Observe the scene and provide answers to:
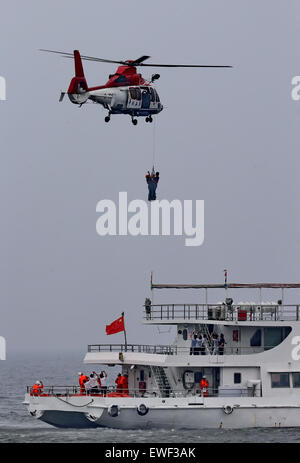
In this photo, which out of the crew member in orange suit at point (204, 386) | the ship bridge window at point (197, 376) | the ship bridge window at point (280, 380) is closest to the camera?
the crew member in orange suit at point (204, 386)

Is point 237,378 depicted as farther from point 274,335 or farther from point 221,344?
point 274,335

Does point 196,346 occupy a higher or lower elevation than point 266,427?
higher

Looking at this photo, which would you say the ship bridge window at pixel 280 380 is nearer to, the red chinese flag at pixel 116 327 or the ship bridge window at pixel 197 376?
the ship bridge window at pixel 197 376

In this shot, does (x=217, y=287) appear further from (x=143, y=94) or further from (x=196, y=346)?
(x=143, y=94)

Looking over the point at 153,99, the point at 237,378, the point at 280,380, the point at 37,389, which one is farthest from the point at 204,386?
the point at 153,99

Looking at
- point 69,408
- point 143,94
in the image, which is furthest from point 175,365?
point 143,94

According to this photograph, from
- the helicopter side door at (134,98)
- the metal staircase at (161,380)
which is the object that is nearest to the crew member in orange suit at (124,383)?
the metal staircase at (161,380)

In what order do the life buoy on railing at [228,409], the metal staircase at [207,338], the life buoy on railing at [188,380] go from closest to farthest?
the life buoy on railing at [228,409]
the life buoy on railing at [188,380]
the metal staircase at [207,338]
